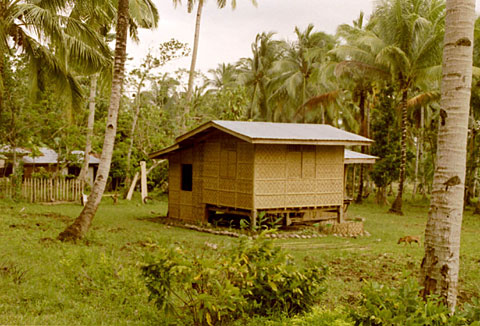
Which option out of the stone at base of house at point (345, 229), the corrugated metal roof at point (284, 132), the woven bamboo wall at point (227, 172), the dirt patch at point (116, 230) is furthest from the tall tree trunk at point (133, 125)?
the stone at base of house at point (345, 229)

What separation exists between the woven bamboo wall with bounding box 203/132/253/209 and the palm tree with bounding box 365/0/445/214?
9453mm

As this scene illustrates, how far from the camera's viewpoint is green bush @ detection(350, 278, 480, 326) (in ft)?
13.4

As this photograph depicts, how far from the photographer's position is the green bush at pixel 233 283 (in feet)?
16.2

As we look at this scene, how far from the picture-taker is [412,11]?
22672 mm

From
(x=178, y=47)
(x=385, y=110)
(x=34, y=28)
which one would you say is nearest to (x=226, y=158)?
(x=34, y=28)

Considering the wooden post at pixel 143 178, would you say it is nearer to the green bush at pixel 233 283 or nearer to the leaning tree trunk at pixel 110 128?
the leaning tree trunk at pixel 110 128

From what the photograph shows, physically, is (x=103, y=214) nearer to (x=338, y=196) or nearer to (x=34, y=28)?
(x=34, y=28)

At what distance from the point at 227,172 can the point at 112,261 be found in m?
8.27

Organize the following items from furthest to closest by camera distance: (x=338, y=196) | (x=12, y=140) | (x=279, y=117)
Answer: (x=279, y=117), (x=12, y=140), (x=338, y=196)

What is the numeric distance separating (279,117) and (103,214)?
25549mm

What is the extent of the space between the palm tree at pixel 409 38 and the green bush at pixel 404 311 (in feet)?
60.2

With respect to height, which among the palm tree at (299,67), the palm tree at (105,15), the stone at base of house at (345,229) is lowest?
the stone at base of house at (345,229)

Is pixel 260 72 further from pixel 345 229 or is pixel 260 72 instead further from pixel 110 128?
pixel 110 128

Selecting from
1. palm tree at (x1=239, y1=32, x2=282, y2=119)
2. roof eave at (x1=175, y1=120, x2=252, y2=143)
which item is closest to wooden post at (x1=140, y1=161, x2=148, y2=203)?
roof eave at (x1=175, y1=120, x2=252, y2=143)
